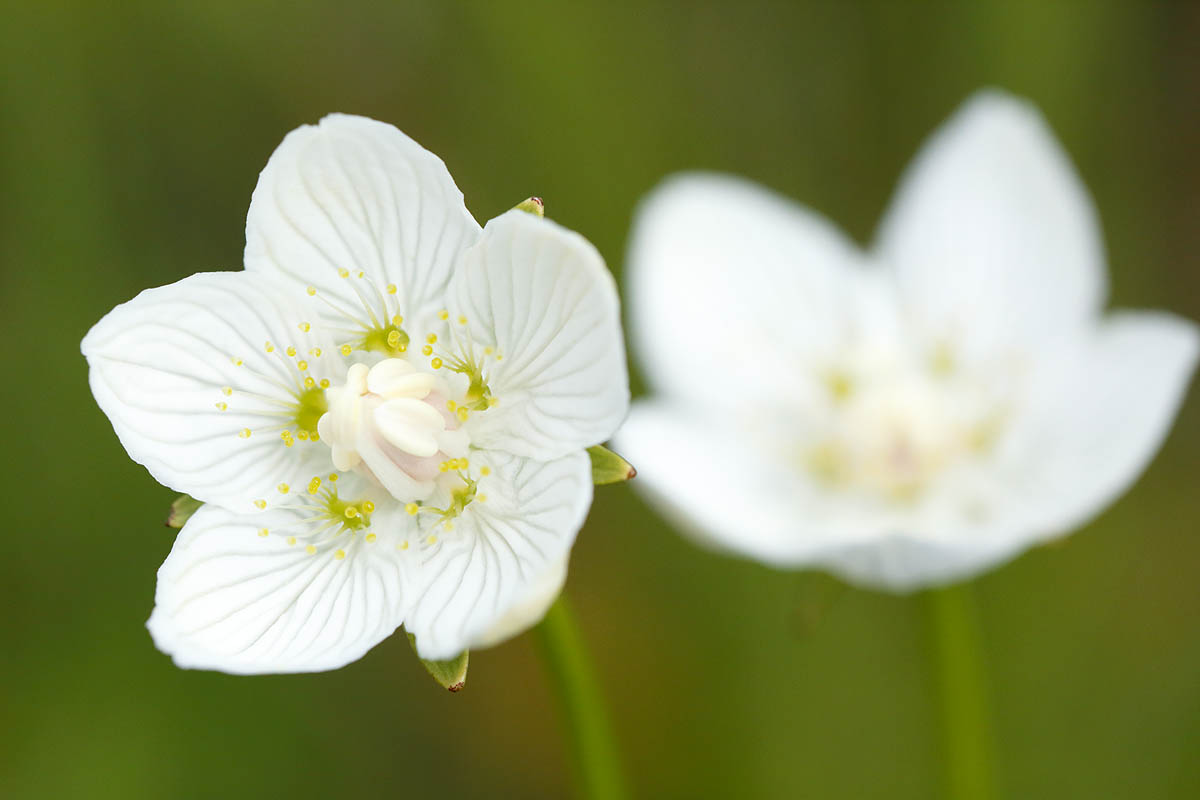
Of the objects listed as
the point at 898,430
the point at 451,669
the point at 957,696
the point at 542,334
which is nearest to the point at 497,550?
the point at 451,669

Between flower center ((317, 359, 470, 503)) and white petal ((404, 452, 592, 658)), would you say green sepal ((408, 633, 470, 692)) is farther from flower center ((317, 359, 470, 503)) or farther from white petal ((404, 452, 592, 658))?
flower center ((317, 359, 470, 503))

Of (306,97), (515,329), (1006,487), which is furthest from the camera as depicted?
(306,97)

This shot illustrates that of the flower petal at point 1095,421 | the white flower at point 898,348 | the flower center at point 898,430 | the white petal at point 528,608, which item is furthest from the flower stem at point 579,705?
the flower center at point 898,430

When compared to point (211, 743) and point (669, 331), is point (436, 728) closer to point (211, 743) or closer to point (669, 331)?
point (211, 743)

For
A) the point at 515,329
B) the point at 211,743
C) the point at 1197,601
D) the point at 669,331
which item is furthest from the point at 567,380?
the point at 1197,601

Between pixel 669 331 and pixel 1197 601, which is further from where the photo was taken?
pixel 1197 601

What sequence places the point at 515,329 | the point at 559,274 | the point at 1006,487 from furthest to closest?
the point at 1006,487 < the point at 515,329 < the point at 559,274

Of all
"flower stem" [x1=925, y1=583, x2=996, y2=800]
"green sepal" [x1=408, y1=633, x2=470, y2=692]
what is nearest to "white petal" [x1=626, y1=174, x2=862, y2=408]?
"flower stem" [x1=925, y1=583, x2=996, y2=800]

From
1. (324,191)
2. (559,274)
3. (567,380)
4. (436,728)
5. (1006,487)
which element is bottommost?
(436,728)
